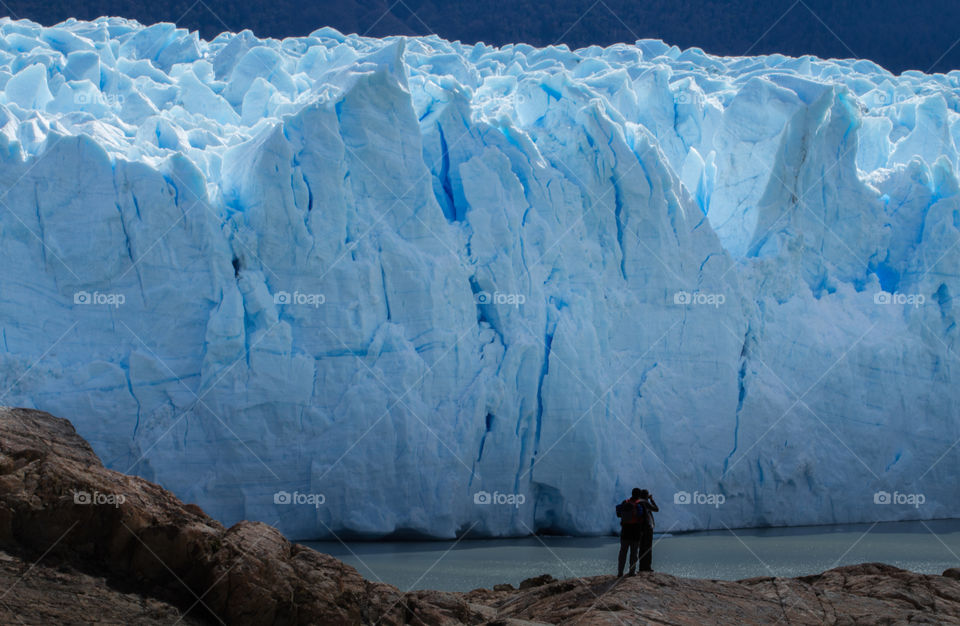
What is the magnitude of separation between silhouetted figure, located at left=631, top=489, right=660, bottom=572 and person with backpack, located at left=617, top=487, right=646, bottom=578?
1cm

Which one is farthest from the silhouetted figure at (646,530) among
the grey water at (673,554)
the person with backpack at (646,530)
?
the grey water at (673,554)

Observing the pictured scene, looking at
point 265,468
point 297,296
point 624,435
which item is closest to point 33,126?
point 297,296

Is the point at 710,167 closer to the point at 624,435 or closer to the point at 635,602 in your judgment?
the point at 624,435

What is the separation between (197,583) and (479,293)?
18.9 ft

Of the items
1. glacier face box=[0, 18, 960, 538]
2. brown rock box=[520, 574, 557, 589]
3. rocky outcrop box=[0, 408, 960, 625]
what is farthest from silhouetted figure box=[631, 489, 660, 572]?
glacier face box=[0, 18, 960, 538]

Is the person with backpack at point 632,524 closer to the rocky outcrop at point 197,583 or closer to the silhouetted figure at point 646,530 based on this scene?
the silhouetted figure at point 646,530

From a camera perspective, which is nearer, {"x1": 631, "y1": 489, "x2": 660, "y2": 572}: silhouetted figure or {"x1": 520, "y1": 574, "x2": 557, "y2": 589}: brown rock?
{"x1": 631, "y1": 489, "x2": 660, "y2": 572}: silhouetted figure

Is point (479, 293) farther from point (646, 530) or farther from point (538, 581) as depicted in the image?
point (646, 530)

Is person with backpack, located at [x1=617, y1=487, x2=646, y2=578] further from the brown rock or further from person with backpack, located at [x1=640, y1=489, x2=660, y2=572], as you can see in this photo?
the brown rock

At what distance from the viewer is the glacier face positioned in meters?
8.37

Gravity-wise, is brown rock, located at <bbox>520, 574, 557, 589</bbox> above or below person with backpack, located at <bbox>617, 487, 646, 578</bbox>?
below

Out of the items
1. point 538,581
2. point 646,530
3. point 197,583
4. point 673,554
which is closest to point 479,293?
point 673,554

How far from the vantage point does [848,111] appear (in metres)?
10.7

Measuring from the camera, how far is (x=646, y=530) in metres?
5.14
